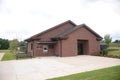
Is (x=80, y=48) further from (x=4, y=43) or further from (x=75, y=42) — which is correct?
(x=4, y=43)

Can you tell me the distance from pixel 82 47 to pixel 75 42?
3.46m

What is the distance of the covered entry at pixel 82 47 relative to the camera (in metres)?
32.7

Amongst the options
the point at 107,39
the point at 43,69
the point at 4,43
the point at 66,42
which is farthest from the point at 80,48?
the point at 4,43

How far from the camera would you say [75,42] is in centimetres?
3059

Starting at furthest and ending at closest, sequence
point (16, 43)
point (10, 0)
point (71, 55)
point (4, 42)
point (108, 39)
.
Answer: point (4, 42) → point (108, 39) → point (16, 43) → point (71, 55) → point (10, 0)

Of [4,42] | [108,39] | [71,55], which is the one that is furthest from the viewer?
[4,42]

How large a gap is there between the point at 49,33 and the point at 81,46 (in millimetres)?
6621

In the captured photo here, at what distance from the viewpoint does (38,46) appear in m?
31.5

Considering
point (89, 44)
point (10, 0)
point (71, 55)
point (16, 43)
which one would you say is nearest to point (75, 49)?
point (71, 55)

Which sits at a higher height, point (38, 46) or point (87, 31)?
point (87, 31)

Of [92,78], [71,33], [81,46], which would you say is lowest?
[92,78]

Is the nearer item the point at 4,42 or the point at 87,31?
the point at 87,31

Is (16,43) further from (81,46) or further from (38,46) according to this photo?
(81,46)

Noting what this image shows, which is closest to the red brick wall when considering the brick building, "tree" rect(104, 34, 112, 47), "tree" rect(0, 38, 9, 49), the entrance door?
Result: the brick building
